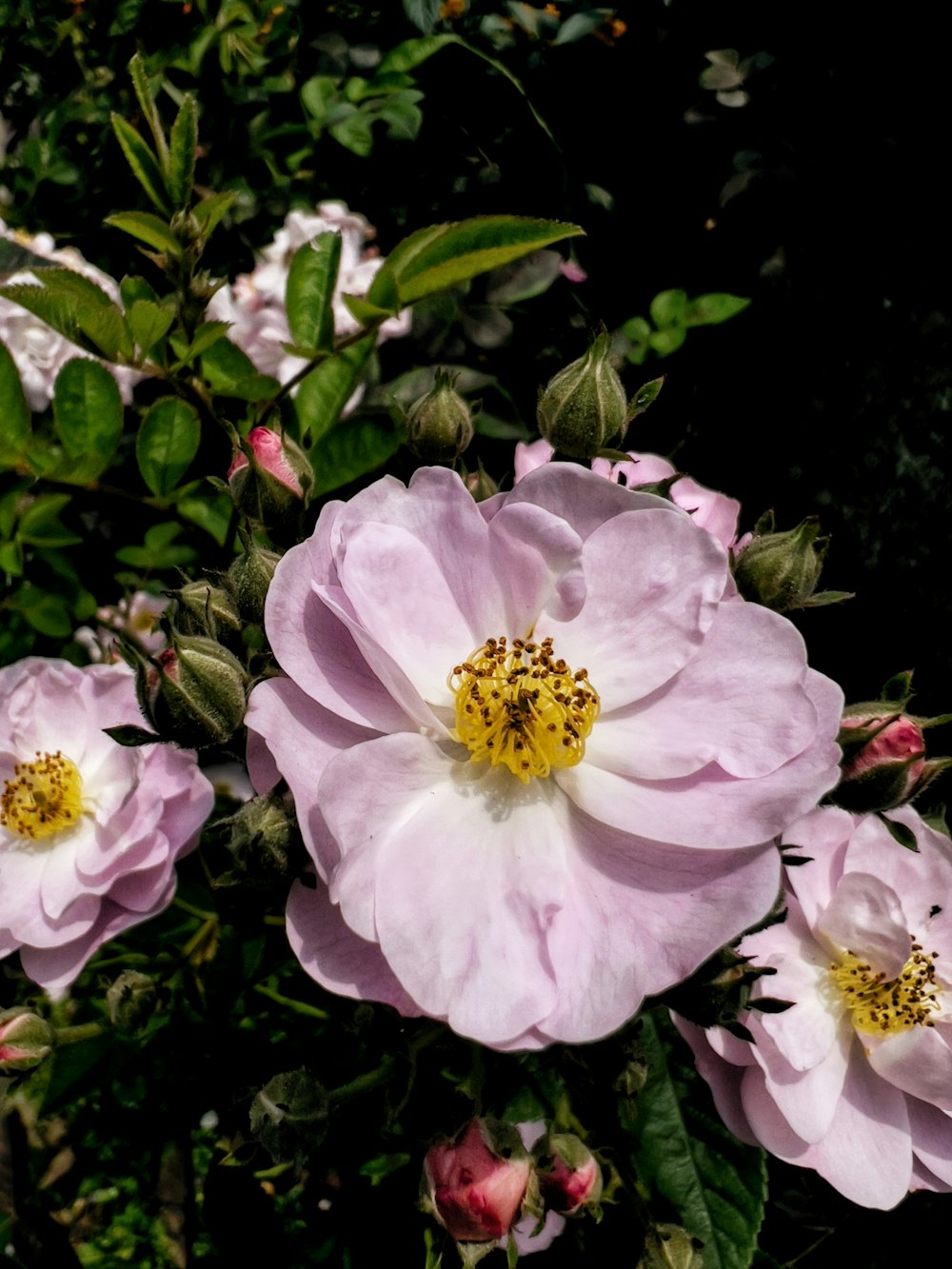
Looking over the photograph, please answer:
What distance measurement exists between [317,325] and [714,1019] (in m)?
0.98

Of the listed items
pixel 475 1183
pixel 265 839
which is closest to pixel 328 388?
pixel 265 839

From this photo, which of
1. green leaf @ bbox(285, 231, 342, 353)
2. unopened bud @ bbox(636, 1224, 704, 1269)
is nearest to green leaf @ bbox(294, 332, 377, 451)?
green leaf @ bbox(285, 231, 342, 353)

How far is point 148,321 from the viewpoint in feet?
3.74

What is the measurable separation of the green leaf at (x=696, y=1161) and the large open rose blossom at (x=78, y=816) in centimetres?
65

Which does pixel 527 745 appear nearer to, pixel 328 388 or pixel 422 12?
pixel 328 388

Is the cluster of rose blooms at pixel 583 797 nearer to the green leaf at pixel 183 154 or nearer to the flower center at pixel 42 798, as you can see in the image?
the flower center at pixel 42 798

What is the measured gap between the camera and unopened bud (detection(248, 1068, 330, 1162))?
1.00 m

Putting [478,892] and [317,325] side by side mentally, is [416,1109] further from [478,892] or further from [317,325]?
[317,325]

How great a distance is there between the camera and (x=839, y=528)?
2049 millimetres

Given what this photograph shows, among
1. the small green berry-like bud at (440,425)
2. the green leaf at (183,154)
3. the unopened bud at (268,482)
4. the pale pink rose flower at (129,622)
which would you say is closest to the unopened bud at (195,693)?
the unopened bud at (268,482)

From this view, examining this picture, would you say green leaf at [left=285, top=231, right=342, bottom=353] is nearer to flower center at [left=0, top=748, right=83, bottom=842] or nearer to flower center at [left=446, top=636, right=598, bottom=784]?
flower center at [left=446, top=636, right=598, bottom=784]

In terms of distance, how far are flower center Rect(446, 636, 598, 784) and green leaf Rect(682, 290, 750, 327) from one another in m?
1.06

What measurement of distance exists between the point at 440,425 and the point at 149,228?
→ 0.42m

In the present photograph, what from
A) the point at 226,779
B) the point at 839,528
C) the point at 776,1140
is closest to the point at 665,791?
the point at 776,1140
